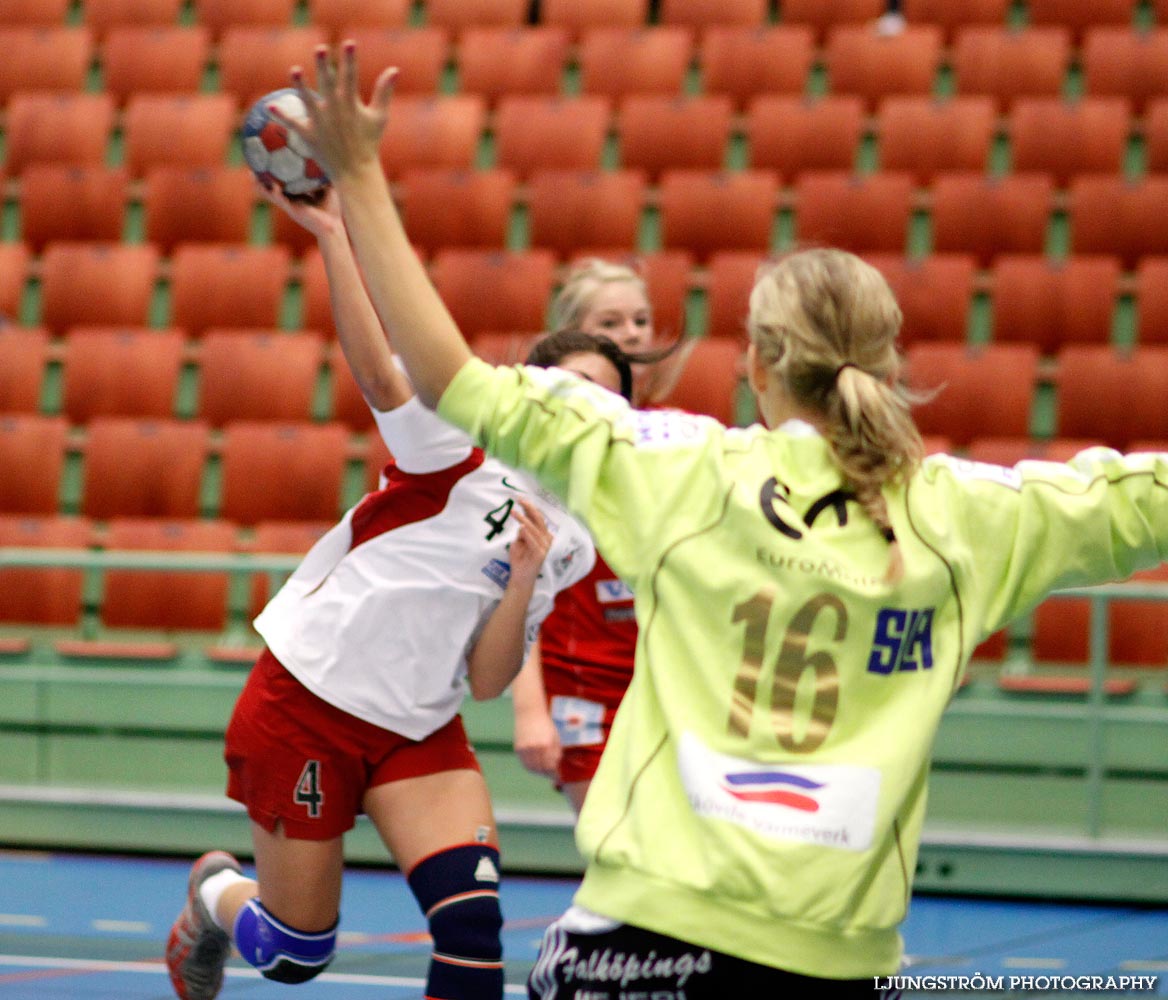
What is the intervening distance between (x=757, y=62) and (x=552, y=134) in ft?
4.02

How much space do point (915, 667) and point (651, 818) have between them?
0.34 meters

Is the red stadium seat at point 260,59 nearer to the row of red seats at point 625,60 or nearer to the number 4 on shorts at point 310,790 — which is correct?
the row of red seats at point 625,60

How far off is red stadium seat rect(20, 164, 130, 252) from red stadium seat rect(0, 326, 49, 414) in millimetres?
1033

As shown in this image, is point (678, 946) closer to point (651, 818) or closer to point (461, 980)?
point (651, 818)

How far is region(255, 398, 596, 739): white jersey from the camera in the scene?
283 centimetres

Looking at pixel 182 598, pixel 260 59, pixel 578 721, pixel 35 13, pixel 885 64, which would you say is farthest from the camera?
pixel 35 13

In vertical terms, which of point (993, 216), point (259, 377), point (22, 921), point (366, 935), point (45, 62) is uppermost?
point (45, 62)

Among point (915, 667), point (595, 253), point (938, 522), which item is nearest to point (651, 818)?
point (915, 667)

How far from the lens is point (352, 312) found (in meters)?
2.54

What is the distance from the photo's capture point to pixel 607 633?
3.58 m

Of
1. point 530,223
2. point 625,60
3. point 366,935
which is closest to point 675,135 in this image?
point 625,60

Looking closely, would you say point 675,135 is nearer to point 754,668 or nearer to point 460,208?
point 460,208

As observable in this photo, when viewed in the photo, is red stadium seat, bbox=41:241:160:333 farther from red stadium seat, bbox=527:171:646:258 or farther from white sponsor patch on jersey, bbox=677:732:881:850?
white sponsor patch on jersey, bbox=677:732:881:850

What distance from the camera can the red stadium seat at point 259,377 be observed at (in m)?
7.09
